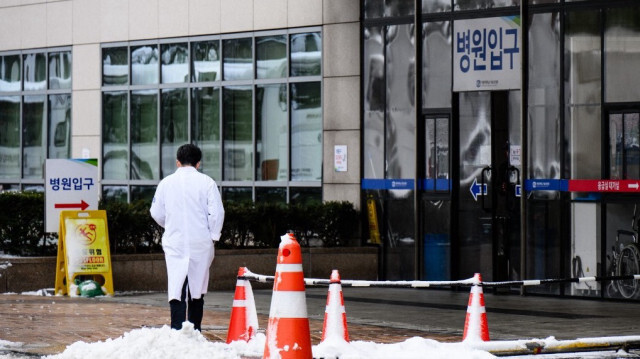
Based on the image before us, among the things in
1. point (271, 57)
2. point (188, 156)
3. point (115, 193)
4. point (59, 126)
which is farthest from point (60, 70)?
point (188, 156)

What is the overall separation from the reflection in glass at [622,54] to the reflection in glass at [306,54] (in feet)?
16.9

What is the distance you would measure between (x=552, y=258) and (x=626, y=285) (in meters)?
1.18

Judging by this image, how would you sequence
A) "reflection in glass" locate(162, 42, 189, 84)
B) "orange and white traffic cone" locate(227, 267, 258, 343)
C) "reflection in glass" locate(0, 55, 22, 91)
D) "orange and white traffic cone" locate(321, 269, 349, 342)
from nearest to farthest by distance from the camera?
1. "orange and white traffic cone" locate(321, 269, 349, 342)
2. "orange and white traffic cone" locate(227, 267, 258, 343)
3. "reflection in glass" locate(162, 42, 189, 84)
4. "reflection in glass" locate(0, 55, 22, 91)

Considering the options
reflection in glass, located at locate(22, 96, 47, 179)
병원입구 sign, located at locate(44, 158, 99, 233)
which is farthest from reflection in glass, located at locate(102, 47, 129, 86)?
병원입구 sign, located at locate(44, 158, 99, 233)

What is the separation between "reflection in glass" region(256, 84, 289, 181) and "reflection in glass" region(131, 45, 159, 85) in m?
2.50

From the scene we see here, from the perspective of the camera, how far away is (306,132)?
2089 centimetres

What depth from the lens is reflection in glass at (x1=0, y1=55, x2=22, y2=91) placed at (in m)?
25.3

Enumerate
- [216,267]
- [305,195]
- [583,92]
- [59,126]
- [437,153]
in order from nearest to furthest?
[583,92] < [216,267] < [437,153] < [305,195] < [59,126]

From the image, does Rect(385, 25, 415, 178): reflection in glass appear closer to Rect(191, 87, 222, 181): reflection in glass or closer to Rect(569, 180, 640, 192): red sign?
Rect(569, 180, 640, 192): red sign

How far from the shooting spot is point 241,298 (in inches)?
A: 415

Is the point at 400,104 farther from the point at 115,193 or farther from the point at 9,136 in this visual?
the point at 9,136

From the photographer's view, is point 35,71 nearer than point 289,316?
No

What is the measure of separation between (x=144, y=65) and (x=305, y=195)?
4514 mm

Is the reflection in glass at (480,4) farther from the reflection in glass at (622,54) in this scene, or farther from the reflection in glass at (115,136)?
the reflection in glass at (115,136)
